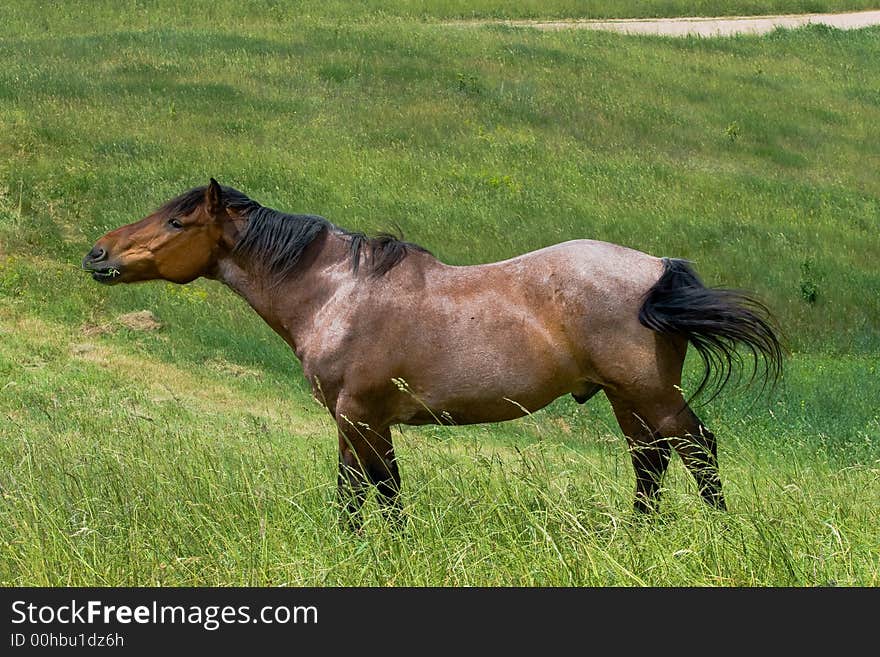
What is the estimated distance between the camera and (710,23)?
4162 cm

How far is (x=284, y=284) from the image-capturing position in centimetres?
750

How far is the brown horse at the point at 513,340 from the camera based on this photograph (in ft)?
23.1

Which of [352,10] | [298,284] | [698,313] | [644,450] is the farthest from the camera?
[352,10]

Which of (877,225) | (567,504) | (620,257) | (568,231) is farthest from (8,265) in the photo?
(877,225)

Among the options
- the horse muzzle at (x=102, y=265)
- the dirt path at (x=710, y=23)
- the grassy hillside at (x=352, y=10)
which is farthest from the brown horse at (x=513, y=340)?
the dirt path at (x=710, y=23)

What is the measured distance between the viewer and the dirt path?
39.1m

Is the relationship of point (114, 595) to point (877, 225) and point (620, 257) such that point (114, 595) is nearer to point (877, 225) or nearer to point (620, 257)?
point (620, 257)

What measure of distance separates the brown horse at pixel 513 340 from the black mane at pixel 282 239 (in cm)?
4

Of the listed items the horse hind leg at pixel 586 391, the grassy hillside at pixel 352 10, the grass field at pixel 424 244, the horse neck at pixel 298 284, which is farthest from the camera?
the grassy hillside at pixel 352 10

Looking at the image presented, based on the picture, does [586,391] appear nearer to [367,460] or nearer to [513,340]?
[513,340]

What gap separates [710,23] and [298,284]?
37.1m

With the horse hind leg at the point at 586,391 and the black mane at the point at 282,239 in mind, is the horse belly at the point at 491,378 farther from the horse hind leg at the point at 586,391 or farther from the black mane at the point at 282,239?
the black mane at the point at 282,239

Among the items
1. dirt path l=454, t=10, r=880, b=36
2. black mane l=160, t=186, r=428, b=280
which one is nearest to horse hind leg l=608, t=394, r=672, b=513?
black mane l=160, t=186, r=428, b=280

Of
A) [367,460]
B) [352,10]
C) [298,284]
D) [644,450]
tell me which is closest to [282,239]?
[298,284]
